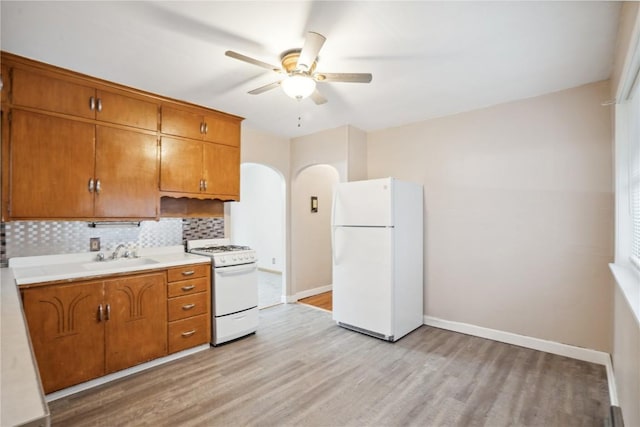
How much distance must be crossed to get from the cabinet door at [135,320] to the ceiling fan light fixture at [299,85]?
6.36ft

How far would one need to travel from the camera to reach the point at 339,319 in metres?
3.61

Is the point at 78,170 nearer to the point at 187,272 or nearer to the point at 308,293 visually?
the point at 187,272

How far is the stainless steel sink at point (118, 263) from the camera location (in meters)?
2.66

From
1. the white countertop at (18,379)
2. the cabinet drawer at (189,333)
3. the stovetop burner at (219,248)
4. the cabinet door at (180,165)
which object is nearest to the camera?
the white countertop at (18,379)

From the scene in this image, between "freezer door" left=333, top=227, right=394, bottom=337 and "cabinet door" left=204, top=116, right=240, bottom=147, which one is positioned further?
"cabinet door" left=204, top=116, right=240, bottom=147

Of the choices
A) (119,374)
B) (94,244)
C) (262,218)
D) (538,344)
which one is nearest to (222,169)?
(94,244)

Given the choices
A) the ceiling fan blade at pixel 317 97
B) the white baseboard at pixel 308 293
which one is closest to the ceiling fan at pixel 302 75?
the ceiling fan blade at pixel 317 97

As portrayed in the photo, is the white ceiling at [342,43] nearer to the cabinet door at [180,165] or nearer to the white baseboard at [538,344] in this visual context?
the cabinet door at [180,165]

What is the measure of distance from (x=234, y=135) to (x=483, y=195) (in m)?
2.87

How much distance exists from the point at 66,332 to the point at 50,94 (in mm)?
1825

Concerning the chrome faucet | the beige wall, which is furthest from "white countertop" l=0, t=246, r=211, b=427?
the beige wall

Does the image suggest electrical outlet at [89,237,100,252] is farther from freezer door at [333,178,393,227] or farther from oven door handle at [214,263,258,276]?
freezer door at [333,178,393,227]

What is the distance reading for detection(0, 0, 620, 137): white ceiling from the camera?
176cm

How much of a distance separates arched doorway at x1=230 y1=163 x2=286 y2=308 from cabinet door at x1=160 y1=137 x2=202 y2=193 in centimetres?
295
